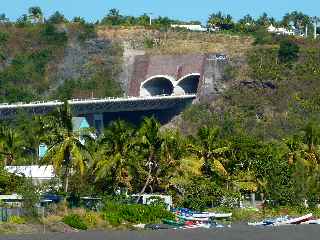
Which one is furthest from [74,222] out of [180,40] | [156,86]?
[180,40]

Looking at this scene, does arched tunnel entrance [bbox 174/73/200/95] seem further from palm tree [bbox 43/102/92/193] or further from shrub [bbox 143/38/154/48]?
palm tree [bbox 43/102/92/193]

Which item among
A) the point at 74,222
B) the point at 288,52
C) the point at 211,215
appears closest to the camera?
the point at 74,222

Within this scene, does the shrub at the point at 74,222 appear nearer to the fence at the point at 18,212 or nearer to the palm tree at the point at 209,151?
the fence at the point at 18,212

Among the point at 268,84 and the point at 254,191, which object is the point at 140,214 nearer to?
the point at 254,191

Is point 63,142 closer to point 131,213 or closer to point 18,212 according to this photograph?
point 18,212

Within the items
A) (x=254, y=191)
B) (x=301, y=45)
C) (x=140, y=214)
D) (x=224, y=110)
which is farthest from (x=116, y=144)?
(x=301, y=45)

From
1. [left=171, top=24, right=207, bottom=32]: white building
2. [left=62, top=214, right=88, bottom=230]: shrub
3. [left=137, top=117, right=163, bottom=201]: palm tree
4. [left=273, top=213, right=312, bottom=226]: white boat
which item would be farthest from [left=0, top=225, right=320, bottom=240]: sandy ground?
[left=171, top=24, right=207, bottom=32]: white building
